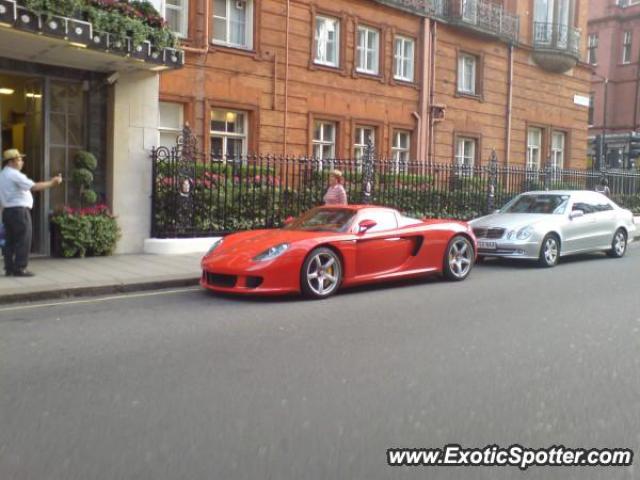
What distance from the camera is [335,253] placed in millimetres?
8922

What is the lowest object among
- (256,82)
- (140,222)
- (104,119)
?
(140,222)

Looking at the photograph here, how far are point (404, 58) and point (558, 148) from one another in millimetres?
10409

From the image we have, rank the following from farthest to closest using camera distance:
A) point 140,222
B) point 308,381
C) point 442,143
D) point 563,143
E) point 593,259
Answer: point 563,143
point 442,143
point 593,259
point 140,222
point 308,381

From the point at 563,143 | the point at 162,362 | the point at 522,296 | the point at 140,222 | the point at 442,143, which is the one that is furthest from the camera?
the point at 563,143

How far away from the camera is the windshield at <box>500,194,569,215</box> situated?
13.3m

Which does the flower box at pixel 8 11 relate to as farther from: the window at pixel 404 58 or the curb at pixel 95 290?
the window at pixel 404 58

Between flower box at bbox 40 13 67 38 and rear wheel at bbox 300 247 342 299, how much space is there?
16.9 feet

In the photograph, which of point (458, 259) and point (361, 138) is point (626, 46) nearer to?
point (361, 138)

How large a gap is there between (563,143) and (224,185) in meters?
20.0

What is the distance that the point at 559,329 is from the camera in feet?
22.8

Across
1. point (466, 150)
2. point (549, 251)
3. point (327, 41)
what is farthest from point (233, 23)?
point (466, 150)

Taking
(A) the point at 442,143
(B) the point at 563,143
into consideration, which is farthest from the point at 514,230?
(B) the point at 563,143

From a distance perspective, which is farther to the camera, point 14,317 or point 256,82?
point 256,82

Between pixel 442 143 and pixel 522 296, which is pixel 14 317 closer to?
pixel 522 296
